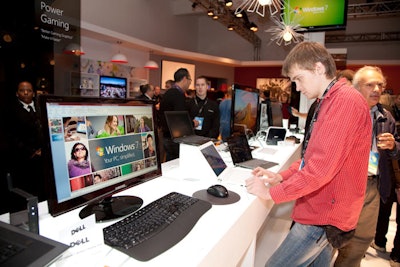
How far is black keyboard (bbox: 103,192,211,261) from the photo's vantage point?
79cm

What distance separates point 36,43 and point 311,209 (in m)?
3.09

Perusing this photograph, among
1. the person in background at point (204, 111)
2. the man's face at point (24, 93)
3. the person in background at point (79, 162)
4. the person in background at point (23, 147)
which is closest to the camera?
the person in background at point (79, 162)

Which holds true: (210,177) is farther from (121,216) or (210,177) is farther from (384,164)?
(384,164)

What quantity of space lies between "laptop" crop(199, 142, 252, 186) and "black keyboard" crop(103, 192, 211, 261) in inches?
16.2

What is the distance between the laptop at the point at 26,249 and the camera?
0.59m

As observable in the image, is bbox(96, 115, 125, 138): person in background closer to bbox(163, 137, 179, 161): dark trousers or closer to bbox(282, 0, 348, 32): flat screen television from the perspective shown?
bbox(163, 137, 179, 161): dark trousers

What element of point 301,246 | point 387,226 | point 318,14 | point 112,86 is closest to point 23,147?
point 301,246

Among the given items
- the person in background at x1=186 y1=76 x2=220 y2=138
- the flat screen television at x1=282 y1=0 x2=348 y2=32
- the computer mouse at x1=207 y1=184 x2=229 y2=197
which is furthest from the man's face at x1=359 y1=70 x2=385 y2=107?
the flat screen television at x1=282 y1=0 x2=348 y2=32

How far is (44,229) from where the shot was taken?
933mm

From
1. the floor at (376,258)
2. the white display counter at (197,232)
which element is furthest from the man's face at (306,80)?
the floor at (376,258)

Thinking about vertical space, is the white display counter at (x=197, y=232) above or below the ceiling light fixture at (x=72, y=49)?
below

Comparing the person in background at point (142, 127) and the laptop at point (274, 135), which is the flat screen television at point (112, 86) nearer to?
Answer: the laptop at point (274, 135)

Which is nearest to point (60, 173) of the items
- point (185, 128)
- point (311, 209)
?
point (311, 209)

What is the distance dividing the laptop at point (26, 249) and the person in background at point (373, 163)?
77.8 inches
